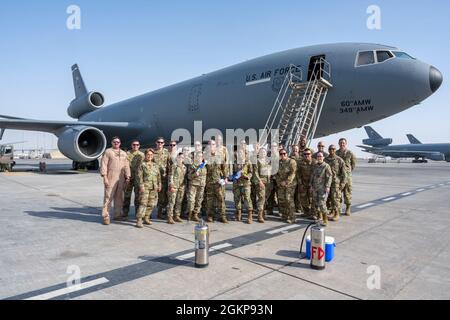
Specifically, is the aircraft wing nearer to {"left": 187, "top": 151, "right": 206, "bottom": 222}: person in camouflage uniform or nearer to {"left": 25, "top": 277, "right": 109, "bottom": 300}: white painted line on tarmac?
{"left": 187, "top": 151, "right": 206, "bottom": 222}: person in camouflage uniform

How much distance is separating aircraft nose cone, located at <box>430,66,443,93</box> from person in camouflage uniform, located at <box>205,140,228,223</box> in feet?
22.5

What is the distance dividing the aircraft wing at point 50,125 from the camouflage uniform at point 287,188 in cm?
1277

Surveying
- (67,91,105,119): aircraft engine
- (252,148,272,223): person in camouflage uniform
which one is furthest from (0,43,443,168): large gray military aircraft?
(67,91,105,119): aircraft engine

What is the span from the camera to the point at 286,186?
661 cm

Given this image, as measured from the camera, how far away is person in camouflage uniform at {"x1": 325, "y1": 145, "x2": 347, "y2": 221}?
6.72 m

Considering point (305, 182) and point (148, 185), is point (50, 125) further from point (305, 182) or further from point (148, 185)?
point (305, 182)

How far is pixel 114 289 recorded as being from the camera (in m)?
3.08

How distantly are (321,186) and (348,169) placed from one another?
163 cm

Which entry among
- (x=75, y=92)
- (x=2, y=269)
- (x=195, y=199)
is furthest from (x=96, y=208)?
(x=75, y=92)

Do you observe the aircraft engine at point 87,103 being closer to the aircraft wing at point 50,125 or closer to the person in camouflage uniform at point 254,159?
the aircraft wing at point 50,125

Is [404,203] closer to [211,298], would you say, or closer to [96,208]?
[211,298]

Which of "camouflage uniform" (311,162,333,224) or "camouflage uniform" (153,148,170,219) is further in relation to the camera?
"camouflage uniform" (153,148,170,219)

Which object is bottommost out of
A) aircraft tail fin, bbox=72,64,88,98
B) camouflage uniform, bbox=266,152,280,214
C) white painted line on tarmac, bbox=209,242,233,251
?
A: white painted line on tarmac, bbox=209,242,233,251

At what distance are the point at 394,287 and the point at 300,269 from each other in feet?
3.39
